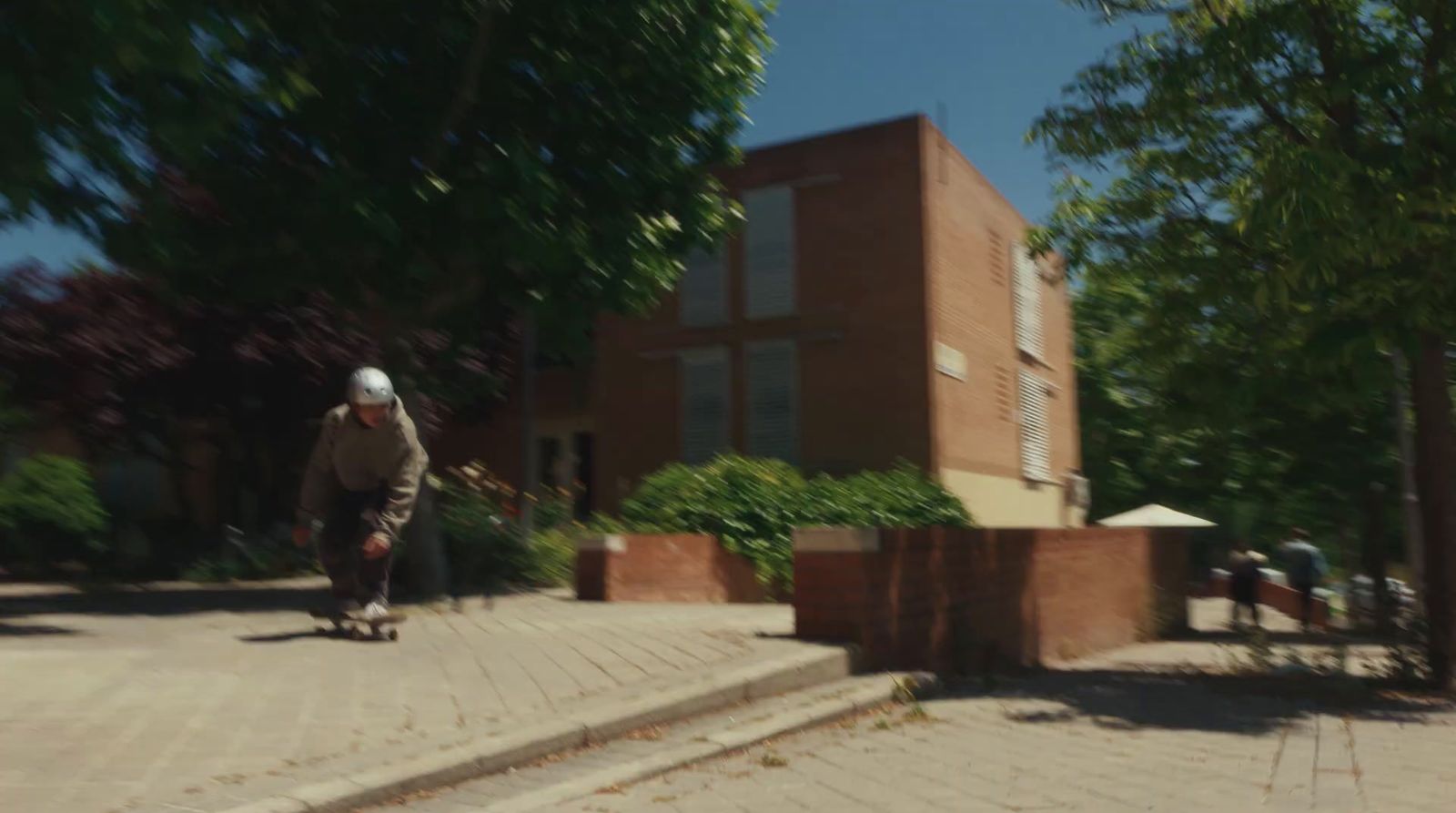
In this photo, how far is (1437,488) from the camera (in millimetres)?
10539

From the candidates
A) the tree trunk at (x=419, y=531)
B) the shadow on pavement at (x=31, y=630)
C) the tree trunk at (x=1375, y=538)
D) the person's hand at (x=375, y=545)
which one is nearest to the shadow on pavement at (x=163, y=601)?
the shadow on pavement at (x=31, y=630)

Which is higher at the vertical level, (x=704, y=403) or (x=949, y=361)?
(x=949, y=361)

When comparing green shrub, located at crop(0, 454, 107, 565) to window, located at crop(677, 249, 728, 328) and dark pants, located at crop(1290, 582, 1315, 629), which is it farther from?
dark pants, located at crop(1290, 582, 1315, 629)

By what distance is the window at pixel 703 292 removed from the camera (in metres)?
19.7

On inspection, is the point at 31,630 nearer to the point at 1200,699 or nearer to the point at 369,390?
the point at 369,390

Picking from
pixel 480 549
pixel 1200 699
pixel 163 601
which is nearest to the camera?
pixel 1200 699

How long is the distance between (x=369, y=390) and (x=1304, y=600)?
17863 millimetres

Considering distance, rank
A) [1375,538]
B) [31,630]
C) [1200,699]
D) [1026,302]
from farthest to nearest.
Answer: [1026,302] < [1375,538] < [1200,699] < [31,630]

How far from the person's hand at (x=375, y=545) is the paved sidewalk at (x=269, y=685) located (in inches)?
23.3

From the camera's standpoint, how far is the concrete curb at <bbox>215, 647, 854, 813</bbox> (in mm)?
4730

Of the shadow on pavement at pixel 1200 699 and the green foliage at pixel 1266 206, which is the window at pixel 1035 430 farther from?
the shadow on pavement at pixel 1200 699

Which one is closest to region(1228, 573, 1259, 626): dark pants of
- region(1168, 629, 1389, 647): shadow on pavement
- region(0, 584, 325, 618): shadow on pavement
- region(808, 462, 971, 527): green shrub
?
region(1168, 629, 1389, 647): shadow on pavement

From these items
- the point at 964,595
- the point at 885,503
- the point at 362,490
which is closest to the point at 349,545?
the point at 362,490

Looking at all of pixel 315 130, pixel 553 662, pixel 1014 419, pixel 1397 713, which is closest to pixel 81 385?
pixel 315 130
